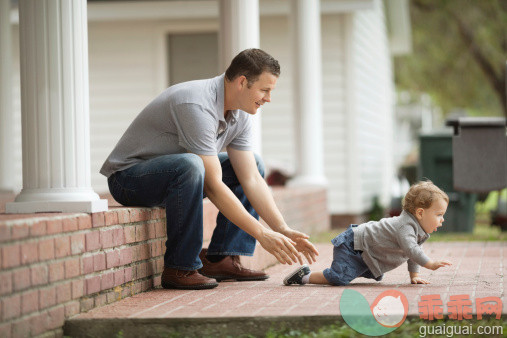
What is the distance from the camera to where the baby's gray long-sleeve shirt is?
4.80 meters

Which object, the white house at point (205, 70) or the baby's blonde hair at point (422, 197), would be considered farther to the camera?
the white house at point (205, 70)

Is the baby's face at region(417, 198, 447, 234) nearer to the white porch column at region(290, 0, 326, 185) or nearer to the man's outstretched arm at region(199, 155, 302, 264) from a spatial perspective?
the man's outstretched arm at region(199, 155, 302, 264)

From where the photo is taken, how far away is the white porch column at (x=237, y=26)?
736 cm

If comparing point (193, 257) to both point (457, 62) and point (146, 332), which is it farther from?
point (457, 62)

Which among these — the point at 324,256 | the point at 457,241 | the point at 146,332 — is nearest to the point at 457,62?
the point at 457,241

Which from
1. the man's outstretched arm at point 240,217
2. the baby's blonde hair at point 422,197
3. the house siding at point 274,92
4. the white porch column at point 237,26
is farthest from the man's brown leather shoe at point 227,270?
the house siding at point 274,92

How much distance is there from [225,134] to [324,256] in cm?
212

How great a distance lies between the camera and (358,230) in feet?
16.3

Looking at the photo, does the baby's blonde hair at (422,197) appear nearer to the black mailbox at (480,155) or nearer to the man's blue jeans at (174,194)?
the man's blue jeans at (174,194)

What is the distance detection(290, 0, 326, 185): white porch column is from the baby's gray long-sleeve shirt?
5.78 metres

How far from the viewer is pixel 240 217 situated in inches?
184

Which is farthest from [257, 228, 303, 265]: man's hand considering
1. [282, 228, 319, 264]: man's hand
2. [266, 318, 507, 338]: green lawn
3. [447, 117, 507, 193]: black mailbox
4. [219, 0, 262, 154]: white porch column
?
[447, 117, 507, 193]: black mailbox

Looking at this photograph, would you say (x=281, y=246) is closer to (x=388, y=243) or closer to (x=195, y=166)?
(x=195, y=166)

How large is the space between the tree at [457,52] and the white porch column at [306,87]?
32.2ft
